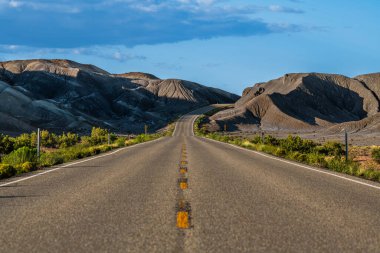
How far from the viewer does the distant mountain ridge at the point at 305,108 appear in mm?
158625

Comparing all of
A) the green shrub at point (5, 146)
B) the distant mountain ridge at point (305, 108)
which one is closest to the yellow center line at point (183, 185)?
the green shrub at point (5, 146)

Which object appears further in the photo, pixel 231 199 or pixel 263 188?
pixel 263 188

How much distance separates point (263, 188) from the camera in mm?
10133

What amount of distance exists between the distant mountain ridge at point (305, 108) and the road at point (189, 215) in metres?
137

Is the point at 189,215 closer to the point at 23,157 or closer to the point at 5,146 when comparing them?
the point at 23,157

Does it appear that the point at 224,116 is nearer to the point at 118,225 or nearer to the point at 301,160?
the point at 301,160

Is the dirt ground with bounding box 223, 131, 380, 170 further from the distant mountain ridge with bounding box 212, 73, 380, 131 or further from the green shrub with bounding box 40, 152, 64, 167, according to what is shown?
the distant mountain ridge with bounding box 212, 73, 380, 131

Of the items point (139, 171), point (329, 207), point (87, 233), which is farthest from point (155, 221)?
point (139, 171)

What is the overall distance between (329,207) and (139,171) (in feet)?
22.9

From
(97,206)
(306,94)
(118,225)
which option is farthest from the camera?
(306,94)

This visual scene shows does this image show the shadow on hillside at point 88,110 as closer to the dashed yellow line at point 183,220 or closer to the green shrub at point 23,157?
the green shrub at point 23,157

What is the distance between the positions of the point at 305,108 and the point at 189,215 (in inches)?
6826

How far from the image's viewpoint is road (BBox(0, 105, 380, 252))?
5.36 meters

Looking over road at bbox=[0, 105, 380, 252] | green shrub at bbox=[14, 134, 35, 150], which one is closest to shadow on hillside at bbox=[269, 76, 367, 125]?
green shrub at bbox=[14, 134, 35, 150]
